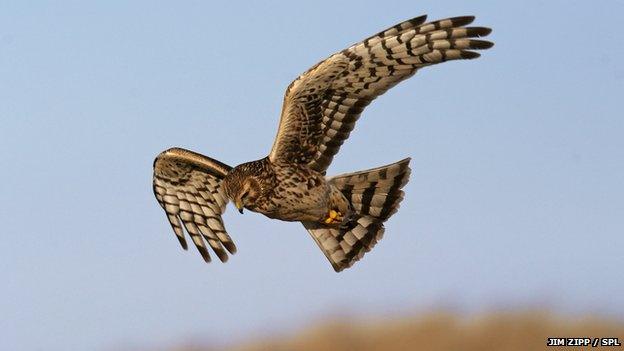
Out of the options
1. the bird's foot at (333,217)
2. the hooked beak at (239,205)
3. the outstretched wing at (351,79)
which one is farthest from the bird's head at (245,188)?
the bird's foot at (333,217)

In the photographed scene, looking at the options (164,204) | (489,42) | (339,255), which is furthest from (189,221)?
(489,42)

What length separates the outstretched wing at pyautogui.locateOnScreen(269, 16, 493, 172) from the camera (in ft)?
48.3

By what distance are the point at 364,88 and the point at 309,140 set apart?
77 centimetres

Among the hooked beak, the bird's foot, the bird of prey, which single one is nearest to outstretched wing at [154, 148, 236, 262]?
the bird of prey

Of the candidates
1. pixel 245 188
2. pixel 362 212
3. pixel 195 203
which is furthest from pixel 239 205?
pixel 195 203

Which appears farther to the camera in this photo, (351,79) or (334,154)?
(334,154)

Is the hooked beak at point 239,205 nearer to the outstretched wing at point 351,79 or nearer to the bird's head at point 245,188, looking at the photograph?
the bird's head at point 245,188

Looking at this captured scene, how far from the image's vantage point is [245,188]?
14.7 m

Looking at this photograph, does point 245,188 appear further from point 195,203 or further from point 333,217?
point 195,203

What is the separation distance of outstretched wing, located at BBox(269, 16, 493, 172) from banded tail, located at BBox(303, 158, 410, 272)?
0.58 metres

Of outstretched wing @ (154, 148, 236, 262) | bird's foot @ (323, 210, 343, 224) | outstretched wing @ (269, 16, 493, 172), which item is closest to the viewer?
outstretched wing @ (269, 16, 493, 172)

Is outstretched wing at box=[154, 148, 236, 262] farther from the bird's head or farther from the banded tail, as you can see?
the bird's head

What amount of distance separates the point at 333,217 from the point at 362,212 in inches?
25.2

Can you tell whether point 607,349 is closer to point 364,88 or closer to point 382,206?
point 382,206
